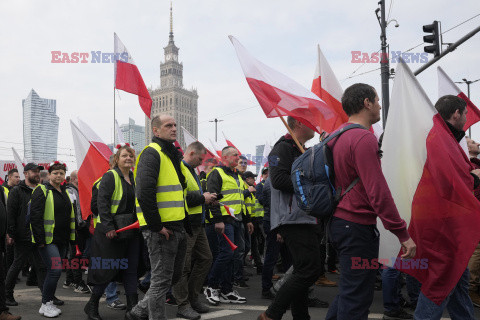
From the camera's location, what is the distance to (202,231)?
565 cm

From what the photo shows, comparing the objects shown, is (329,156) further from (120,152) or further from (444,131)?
(120,152)

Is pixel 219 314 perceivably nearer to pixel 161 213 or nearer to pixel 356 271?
pixel 161 213

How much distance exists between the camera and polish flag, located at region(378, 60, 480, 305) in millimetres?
3156

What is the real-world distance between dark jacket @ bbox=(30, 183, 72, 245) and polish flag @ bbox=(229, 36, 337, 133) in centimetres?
297

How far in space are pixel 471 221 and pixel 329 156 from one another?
41.5 inches

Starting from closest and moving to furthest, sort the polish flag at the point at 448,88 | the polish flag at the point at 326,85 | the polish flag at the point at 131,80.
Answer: the polish flag at the point at 448,88 → the polish flag at the point at 326,85 → the polish flag at the point at 131,80

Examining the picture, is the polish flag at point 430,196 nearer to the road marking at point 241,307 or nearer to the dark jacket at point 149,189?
the dark jacket at point 149,189

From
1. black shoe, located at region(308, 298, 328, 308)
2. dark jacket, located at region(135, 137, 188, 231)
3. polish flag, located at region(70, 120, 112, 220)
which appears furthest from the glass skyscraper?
dark jacket, located at region(135, 137, 188, 231)

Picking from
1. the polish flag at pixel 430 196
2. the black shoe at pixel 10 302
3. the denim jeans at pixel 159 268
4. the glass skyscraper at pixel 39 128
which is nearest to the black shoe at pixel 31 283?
the black shoe at pixel 10 302

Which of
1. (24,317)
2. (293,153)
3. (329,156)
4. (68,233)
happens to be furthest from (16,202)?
(329,156)

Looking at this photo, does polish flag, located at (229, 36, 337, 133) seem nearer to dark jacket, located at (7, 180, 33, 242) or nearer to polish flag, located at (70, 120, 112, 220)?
polish flag, located at (70, 120, 112, 220)

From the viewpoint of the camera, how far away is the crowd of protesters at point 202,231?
3.04 metres

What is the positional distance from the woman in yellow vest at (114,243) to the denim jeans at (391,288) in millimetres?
2664

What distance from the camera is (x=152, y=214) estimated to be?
4137 mm
